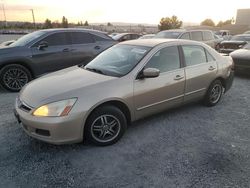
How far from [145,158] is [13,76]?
15.2ft

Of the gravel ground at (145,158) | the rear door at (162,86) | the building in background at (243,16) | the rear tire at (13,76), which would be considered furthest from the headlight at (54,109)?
the building in background at (243,16)

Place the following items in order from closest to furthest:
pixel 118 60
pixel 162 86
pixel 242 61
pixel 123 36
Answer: pixel 162 86
pixel 118 60
pixel 242 61
pixel 123 36

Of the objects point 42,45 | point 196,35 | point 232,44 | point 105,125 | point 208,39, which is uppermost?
point 42,45

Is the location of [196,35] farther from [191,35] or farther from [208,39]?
[208,39]

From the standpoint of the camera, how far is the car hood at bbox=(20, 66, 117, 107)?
3373 mm

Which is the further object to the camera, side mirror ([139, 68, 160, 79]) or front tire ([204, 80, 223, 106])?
front tire ([204, 80, 223, 106])

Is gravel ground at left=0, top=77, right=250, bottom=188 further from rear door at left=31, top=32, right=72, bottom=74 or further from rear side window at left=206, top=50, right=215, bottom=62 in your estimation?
rear door at left=31, top=32, right=72, bottom=74

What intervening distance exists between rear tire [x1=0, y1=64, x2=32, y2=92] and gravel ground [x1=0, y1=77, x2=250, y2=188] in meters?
1.98

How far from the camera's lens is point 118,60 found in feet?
14.4

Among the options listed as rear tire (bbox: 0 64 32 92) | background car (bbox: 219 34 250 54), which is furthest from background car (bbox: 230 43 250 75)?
rear tire (bbox: 0 64 32 92)

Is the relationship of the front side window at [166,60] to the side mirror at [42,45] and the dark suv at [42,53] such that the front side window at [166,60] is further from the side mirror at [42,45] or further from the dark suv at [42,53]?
the side mirror at [42,45]

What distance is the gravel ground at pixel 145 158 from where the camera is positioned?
2.96 m

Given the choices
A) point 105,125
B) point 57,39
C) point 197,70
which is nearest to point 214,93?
point 197,70

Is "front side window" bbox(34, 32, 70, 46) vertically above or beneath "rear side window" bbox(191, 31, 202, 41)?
above
